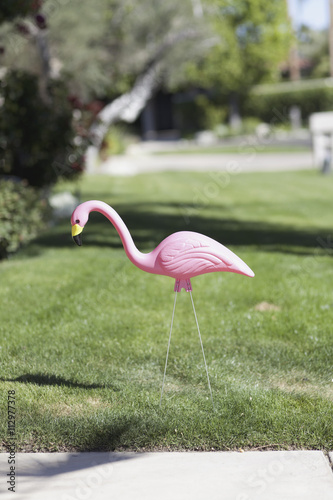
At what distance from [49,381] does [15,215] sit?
4.05m

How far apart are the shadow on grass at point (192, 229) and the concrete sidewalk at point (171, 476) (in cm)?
503

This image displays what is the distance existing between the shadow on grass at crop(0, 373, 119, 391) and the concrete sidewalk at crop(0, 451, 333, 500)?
2.72 feet

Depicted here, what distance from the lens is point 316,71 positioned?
161ft

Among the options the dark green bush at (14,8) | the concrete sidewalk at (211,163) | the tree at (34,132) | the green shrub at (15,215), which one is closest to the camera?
the green shrub at (15,215)

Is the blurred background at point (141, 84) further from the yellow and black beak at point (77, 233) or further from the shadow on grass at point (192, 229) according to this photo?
the yellow and black beak at point (77, 233)

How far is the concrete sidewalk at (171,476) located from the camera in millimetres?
3150

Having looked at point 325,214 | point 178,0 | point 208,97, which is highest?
point 178,0

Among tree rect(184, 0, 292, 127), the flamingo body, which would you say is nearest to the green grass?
the flamingo body

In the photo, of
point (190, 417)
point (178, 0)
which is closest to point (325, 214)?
point (190, 417)

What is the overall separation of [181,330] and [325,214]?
6.72 meters

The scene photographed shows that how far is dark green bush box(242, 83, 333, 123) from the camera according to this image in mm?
39156

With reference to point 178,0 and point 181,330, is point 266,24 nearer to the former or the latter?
point 178,0

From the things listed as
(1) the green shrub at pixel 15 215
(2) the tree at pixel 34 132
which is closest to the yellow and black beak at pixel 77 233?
(1) the green shrub at pixel 15 215

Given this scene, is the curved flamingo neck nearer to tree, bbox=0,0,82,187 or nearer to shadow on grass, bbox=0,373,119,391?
shadow on grass, bbox=0,373,119,391
